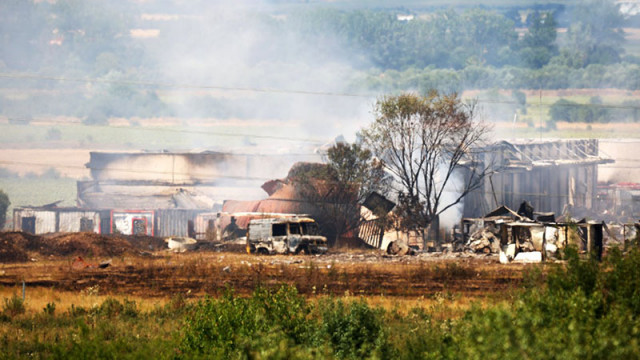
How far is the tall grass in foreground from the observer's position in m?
11.4

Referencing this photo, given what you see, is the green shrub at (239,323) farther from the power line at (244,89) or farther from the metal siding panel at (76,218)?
the power line at (244,89)

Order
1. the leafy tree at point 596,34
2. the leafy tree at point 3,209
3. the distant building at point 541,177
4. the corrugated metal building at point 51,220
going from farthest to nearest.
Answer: the leafy tree at point 596,34, the leafy tree at point 3,209, the corrugated metal building at point 51,220, the distant building at point 541,177

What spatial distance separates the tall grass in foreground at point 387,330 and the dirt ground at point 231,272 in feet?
12.7

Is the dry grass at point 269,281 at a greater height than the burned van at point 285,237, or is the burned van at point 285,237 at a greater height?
the burned van at point 285,237

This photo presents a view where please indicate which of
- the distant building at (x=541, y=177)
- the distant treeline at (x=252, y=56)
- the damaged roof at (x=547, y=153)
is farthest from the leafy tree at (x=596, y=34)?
the distant building at (x=541, y=177)

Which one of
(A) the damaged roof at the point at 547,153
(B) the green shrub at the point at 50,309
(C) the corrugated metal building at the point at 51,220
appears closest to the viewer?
(B) the green shrub at the point at 50,309

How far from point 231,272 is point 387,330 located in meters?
16.9

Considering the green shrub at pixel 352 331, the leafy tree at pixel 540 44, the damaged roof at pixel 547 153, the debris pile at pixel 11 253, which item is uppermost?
the leafy tree at pixel 540 44

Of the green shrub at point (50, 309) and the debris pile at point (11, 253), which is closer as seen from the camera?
the green shrub at point (50, 309)

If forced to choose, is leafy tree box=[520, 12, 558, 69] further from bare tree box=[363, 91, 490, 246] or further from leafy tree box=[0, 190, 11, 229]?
leafy tree box=[0, 190, 11, 229]

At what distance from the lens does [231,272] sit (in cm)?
3369

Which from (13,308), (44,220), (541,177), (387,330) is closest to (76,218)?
(44,220)

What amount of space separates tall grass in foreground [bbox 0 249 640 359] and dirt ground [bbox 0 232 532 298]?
12.7 ft

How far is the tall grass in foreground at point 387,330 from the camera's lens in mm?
11391
